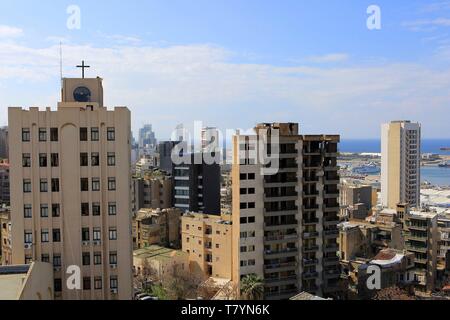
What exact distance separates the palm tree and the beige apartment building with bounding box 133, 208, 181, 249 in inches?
371

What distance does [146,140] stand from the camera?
291 ft

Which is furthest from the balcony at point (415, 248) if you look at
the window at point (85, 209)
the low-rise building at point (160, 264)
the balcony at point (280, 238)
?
the window at point (85, 209)

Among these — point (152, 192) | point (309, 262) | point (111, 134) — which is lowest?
point (309, 262)

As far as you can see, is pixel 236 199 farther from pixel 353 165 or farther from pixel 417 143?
pixel 353 165

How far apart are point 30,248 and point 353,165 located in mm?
96728

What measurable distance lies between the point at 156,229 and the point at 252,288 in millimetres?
10516

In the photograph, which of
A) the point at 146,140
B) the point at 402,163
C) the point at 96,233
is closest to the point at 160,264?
the point at 96,233

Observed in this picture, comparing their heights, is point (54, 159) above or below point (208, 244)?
above

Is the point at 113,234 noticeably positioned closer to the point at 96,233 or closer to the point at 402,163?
the point at 96,233

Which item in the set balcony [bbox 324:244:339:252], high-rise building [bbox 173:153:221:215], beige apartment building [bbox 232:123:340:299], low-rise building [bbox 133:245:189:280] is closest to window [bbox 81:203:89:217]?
beige apartment building [bbox 232:123:340:299]
